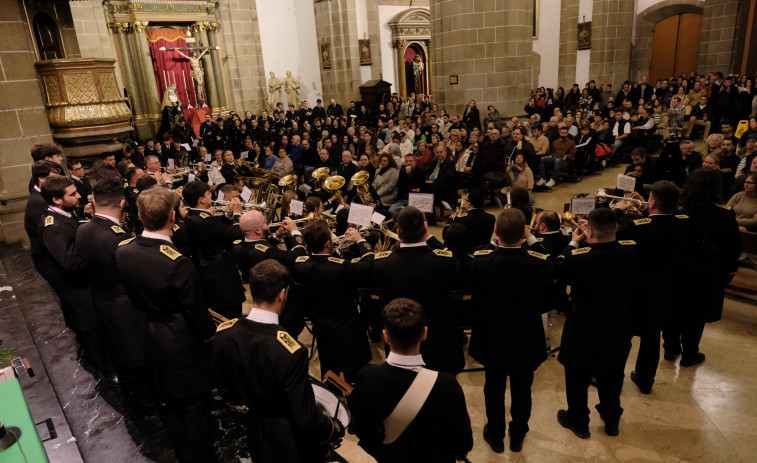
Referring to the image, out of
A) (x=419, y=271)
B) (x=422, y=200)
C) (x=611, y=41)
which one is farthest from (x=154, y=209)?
(x=611, y=41)

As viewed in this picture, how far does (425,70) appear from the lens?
20156 millimetres

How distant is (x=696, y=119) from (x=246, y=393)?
13.6 metres

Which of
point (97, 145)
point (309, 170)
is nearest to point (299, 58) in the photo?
point (309, 170)

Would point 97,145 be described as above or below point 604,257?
above

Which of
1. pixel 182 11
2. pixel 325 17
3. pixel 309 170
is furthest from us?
pixel 325 17

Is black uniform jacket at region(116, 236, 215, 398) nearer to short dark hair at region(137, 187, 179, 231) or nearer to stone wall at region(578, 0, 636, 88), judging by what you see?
short dark hair at region(137, 187, 179, 231)

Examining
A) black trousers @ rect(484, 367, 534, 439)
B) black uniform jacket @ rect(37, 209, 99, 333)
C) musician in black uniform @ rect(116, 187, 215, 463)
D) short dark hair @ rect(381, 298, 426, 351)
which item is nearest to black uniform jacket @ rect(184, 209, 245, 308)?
black uniform jacket @ rect(37, 209, 99, 333)

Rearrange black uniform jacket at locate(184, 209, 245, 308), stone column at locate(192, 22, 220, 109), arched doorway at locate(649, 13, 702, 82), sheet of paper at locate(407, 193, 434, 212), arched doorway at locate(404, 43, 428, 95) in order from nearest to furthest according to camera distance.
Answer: black uniform jacket at locate(184, 209, 245, 308) → sheet of paper at locate(407, 193, 434, 212) → stone column at locate(192, 22, 220, 109) → arched doorway at locate(649, 13, 702, 82) → arched doorway at locate(404, 43, 428, 95)

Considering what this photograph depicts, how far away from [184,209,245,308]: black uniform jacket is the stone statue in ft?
47.1

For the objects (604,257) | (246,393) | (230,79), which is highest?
(230,79)

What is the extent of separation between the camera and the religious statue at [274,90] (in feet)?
57.0

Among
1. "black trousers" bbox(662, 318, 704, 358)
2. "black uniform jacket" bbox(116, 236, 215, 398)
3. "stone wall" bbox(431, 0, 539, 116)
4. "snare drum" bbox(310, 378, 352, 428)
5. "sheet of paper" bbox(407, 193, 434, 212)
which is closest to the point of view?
"snare drum" bbox(310, 378, 352, 428)

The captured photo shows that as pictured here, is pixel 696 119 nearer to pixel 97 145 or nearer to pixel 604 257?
pixel 604 257

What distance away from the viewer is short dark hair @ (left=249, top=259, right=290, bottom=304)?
6.98ft
